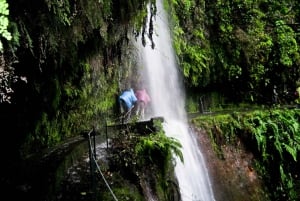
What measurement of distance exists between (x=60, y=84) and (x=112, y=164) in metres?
1.62

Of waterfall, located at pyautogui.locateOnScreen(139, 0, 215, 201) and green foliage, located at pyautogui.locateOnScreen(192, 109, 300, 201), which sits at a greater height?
waterfall, located at pyautogui.locateOnScreen(139, 0, 215, 201)

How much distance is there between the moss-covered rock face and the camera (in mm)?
4637

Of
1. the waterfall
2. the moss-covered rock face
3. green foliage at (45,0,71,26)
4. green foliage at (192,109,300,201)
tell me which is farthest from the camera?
the waterfall

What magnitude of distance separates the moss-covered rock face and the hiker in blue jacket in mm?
630

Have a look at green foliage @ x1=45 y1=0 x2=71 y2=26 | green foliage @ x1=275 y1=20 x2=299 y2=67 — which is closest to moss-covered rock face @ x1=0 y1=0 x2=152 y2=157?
green foliage @ x1=45 y1=0 x2=71 y2=26

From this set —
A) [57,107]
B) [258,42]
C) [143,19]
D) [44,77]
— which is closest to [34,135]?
[57,107]

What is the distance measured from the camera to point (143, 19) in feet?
20.0

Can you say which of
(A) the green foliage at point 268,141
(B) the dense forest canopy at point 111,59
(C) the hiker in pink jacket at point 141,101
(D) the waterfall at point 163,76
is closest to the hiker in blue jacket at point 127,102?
(B) the dense forest canopy at point 111,59

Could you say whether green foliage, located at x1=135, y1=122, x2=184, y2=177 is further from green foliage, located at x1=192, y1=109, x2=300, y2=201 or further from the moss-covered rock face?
green foliage, located at x1=192, y1=109, x2=300, y2=201

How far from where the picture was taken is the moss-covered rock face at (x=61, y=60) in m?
4.64

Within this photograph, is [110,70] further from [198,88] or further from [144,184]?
[198,88]

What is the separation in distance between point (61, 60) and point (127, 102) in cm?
512

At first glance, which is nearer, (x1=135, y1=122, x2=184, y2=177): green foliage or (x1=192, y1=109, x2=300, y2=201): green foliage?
(x1=135, y1=122, x2=184, y2=177): green foliage

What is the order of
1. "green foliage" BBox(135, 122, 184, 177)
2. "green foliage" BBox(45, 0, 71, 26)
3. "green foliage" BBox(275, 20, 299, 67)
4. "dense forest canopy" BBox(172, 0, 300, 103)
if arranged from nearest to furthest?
"green foliage" BBox(45, 0, 71, 26), "green foliage" BBox(135, 122, 184, 177), "dense forest canopy" BBox(172, 0, 300, 103), "green foliage" BBox(275, 20, 299, 67)
